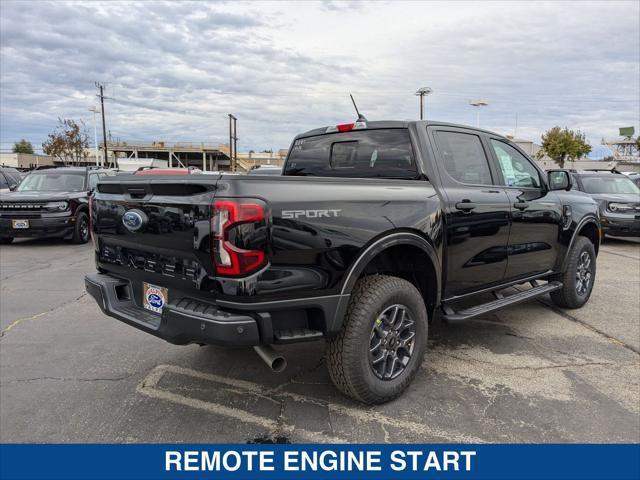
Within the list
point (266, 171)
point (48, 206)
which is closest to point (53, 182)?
point (48, 206)

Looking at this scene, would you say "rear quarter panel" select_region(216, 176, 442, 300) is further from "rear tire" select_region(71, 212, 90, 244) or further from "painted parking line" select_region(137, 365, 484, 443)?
"rear tire" select_region(71, 212, 90, 244)

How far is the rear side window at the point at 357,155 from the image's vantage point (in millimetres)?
3900

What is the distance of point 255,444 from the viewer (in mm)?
2875

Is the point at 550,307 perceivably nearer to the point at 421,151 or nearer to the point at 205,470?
the point at 421,151

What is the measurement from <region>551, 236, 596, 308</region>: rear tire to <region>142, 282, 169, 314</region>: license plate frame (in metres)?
4.35

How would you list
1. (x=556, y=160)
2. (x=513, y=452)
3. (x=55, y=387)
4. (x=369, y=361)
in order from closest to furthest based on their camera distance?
1. (x=513, y=452)
2. (x=369, y=361)
3. (x=55, y=387)
4. (x=556, y=160)

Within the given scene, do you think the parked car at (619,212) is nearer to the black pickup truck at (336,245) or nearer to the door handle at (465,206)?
the black pickup truck at (336,245)

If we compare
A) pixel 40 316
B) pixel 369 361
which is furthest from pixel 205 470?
pixel 40 316

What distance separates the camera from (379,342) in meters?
3.25

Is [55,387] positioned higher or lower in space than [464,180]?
lower

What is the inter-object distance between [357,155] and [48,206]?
8.72 metres

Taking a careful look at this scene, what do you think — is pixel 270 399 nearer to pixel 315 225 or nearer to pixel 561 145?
pixel 315 225

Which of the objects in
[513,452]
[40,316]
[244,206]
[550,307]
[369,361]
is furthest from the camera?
[550,307]

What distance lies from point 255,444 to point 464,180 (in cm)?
261
